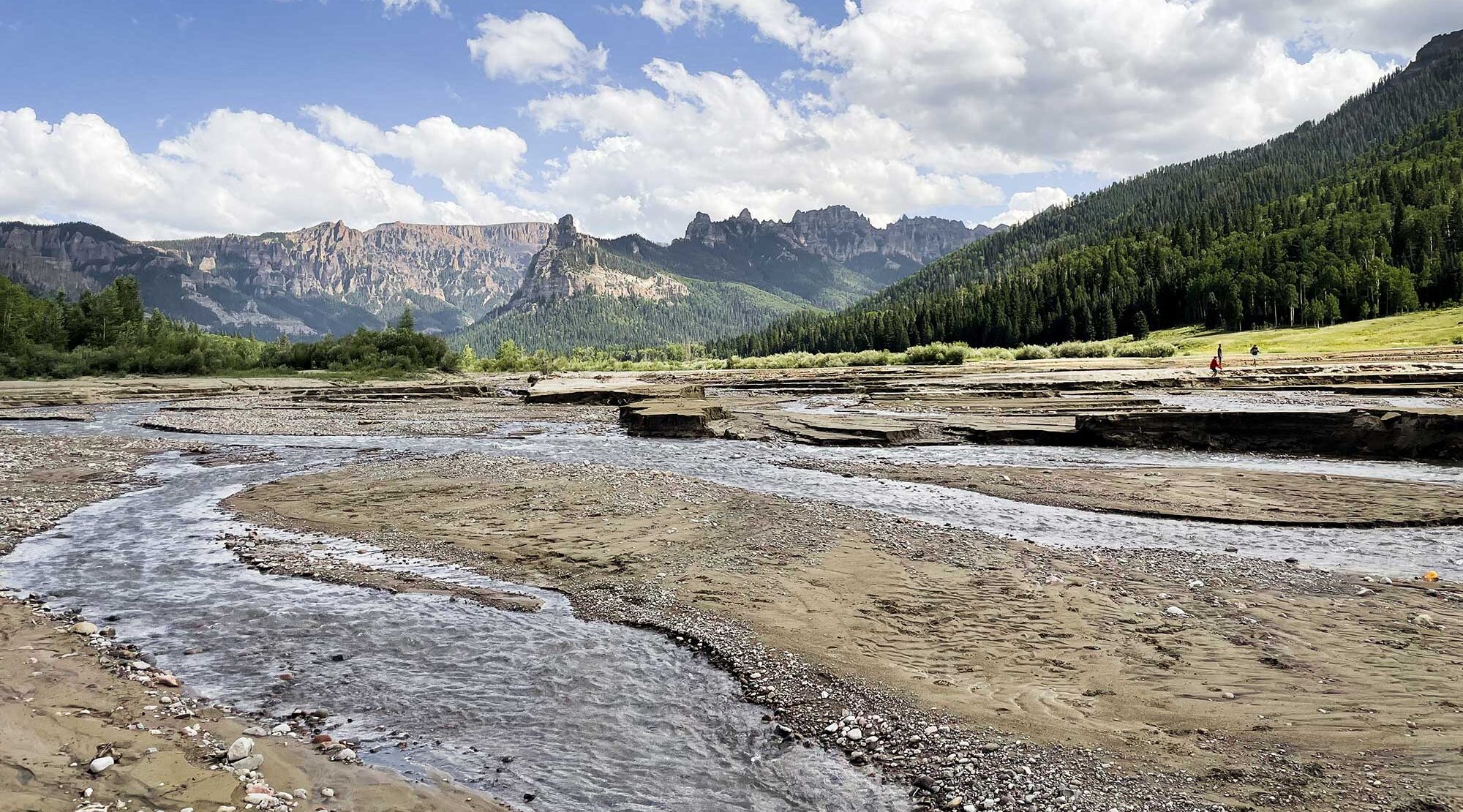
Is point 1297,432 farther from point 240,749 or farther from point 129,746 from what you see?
point 129,746

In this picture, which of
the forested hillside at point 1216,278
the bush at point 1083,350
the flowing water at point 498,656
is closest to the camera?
the flowing water at point 498,656

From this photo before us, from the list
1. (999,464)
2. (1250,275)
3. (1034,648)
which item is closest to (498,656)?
(1034,648)

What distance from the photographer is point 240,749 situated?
6.79 metres

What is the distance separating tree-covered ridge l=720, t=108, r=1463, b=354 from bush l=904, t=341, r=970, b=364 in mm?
37638

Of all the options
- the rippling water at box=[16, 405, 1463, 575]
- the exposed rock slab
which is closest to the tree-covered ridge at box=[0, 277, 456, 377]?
the rippling water at box=[16, 405, 1463, 575]

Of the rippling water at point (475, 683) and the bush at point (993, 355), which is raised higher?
the bush at point (993, 355)

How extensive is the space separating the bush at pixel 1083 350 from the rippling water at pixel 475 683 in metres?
107

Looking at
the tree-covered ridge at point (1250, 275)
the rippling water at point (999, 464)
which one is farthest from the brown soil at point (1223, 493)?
the tree-covered ridge at point (1250, 275)

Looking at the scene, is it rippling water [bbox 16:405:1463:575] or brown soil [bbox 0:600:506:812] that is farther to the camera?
rippling water [bbox 16:405:1463:575]

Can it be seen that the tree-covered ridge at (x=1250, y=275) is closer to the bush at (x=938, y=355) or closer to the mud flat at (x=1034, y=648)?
the bush at (x=938, y=355)

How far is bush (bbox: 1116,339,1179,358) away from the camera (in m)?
96.1

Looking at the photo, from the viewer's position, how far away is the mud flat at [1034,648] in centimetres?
671

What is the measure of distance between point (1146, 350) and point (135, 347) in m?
132

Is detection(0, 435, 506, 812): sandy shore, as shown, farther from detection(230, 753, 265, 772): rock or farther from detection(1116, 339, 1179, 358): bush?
detection(1116, 339, 1179, 358): bush
